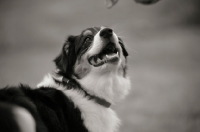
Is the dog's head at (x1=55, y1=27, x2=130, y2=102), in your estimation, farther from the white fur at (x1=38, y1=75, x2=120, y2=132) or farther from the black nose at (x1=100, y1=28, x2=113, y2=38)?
the white fur at (x1=38, y1=75, x2=120, y2=132)

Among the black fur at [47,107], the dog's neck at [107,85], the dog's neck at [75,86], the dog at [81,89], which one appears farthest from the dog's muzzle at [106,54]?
the black fur at [47,107]

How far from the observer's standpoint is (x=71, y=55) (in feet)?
7.58

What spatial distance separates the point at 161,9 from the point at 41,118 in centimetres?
237

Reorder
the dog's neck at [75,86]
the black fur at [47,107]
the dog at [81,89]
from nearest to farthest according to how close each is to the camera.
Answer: the black fur at [47,107]
the dog at [81,89]
the dog's neck at [75,86]

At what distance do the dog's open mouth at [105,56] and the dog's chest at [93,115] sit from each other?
0.32 m

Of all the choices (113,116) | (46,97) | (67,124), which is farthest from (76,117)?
(113,116)

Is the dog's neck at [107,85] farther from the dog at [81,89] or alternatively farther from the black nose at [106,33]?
the black nose at [106,33]

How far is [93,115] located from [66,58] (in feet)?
1.96

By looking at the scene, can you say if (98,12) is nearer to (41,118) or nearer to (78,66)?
(78,66)

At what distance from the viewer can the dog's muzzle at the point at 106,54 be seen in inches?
84.5

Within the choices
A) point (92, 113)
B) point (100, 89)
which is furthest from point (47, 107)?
point (100, 89)

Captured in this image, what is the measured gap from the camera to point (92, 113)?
1970 mm

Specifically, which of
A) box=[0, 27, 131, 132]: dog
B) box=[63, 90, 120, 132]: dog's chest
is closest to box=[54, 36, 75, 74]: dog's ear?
box=[0, 27, 131, 132]: dog

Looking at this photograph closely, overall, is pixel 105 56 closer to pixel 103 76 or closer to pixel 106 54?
pixel 106 54
